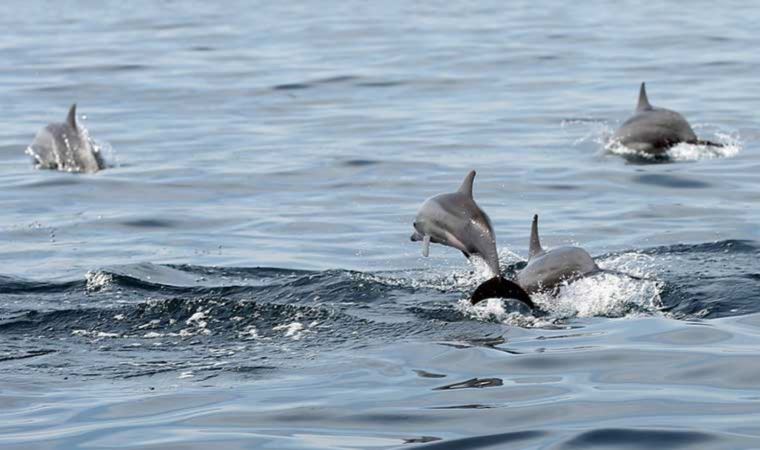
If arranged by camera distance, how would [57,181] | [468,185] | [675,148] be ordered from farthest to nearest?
1. [675,148]
2. [57,181]
3. [468,185]

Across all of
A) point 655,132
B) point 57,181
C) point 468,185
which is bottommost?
point 57,181

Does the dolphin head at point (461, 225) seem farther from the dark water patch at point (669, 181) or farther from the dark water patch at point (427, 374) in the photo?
the dark water patch at point (669, 181)

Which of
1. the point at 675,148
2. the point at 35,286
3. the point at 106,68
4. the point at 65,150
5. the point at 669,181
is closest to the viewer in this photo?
the point at 35,286

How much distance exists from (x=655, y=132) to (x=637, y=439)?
36.7 feet

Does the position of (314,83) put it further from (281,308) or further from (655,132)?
(281,308)

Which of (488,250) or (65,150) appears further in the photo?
(65,150)

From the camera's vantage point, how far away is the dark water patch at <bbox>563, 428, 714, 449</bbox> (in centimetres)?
720

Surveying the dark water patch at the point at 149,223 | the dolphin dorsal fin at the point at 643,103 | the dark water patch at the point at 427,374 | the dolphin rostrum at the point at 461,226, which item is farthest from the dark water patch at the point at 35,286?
the dolphin dorsal fin at the point at 643,103

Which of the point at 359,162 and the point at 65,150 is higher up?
the point at 65,150

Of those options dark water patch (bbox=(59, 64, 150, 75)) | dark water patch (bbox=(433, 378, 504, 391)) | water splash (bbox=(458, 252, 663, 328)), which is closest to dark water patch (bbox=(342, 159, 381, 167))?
water splash (bbox=(458, 252, 663, 328))

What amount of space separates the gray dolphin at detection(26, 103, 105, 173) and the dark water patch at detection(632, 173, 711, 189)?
19.8 ft

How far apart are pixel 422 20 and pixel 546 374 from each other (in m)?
25.9

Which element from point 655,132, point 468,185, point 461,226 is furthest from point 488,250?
point 655,132

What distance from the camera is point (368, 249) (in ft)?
43.6
